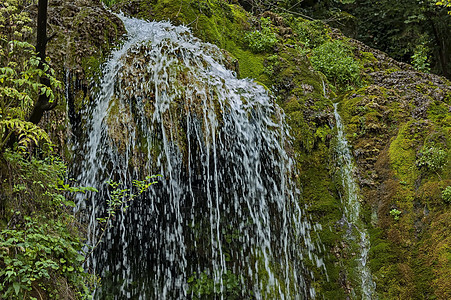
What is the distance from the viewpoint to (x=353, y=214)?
5.19m

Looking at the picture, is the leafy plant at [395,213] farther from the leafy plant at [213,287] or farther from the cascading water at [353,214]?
the leafy plant at [213,287]

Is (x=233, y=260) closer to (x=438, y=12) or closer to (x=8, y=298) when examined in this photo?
(x=8, y=298)

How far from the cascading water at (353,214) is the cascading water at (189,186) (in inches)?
22.8

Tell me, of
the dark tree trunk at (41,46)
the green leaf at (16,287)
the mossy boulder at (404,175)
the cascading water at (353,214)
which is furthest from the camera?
the cascading water at (353,214)

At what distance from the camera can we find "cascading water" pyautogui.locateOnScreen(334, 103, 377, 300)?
15.0 ft

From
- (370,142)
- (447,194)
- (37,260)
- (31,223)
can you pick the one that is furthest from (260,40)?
(37,260)

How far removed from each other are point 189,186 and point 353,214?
98.0 inches

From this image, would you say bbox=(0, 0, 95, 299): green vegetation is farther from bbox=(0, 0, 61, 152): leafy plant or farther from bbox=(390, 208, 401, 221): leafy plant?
bbox=(390, 208, 401, 221): leafy plant

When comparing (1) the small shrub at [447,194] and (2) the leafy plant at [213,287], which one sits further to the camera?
(2) the leafy plant at [213,287]

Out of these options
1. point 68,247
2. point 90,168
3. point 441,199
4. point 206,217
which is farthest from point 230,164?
point 441,199

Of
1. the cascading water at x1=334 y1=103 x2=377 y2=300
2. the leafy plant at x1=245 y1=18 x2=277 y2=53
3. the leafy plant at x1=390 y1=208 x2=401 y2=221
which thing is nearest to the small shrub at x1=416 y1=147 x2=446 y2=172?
the leafy plant at x1=390 y1=208 x2=401 y2=221

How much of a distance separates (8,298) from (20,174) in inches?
44.1

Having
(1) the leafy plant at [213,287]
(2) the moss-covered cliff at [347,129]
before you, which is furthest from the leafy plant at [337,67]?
(1) the leafy plant at [213,287]

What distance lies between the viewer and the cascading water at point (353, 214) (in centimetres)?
459
